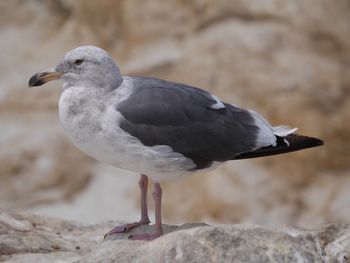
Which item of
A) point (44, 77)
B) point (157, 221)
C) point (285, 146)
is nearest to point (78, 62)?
point (44, 77)

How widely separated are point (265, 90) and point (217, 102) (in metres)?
4.38

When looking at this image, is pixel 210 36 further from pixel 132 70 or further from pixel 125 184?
pixel 125 184

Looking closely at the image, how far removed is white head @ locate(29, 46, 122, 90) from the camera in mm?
4031

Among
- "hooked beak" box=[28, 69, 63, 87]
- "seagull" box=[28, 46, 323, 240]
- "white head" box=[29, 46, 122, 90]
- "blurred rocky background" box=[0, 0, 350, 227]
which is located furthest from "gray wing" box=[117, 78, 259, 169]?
"blurred rocky background" box=[0, 0, 350, 227]

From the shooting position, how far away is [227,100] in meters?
8.52

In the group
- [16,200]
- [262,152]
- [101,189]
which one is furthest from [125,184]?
[262,152]

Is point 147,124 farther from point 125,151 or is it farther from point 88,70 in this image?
point 88,70

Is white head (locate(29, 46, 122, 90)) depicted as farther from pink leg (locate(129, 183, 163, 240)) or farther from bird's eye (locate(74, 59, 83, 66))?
pink leg (locate(129, 183, 163, 240))

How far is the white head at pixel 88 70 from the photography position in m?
4.03

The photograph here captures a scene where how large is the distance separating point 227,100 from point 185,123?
14.8 ft

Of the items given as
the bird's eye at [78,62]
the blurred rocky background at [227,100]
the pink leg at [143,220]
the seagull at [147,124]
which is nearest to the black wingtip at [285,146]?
the seagull at [147,124]

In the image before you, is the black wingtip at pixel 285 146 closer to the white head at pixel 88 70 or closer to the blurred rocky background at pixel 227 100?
the white head at pixel 88 70

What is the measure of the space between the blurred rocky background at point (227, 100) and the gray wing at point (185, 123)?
157 inches

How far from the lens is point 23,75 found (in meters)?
9.45
